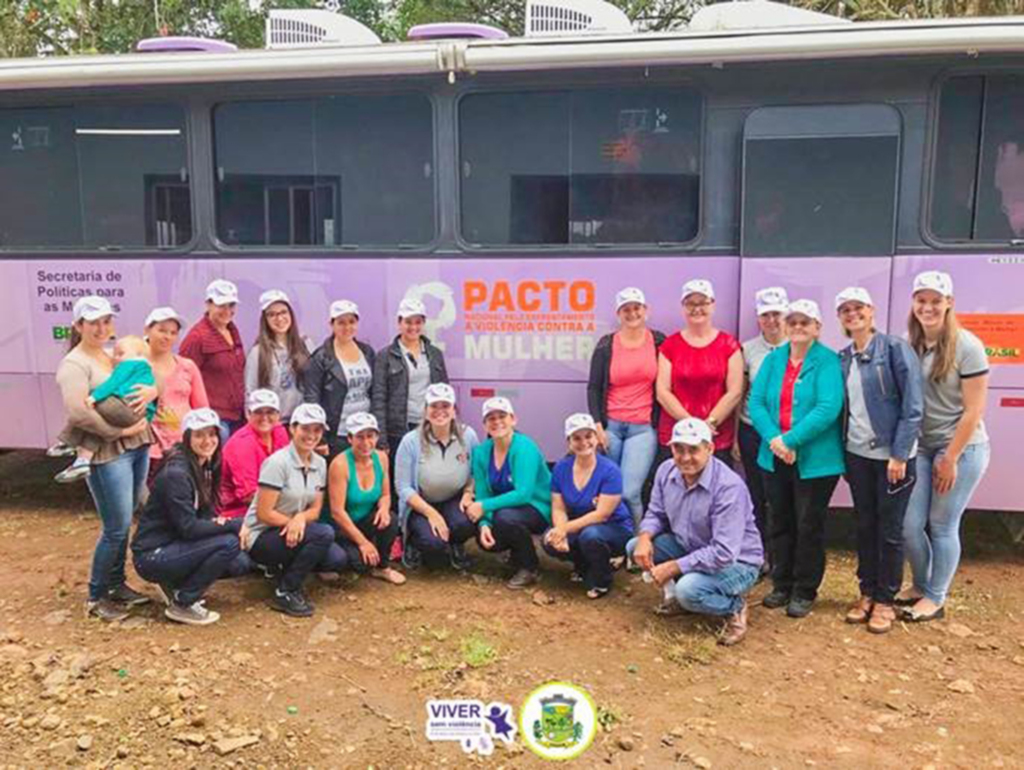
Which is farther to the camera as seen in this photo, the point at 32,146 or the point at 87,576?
the point at 32,146

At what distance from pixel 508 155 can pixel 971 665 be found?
3667 millimetres

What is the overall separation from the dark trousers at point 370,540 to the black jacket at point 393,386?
0.51 meters

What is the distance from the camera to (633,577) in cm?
517

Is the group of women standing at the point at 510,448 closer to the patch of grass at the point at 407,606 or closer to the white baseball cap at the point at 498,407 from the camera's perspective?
the white baseball cap at the point at 498,407

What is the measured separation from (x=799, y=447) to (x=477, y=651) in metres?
1.83

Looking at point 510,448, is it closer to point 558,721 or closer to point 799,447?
point 799,447

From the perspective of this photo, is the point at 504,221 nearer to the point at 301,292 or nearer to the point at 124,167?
the point at 301,292

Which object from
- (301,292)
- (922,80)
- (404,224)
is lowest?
(301,292)

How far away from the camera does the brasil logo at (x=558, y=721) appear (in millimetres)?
3488

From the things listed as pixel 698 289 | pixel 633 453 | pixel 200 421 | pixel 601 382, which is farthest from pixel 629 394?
pixel 200 421

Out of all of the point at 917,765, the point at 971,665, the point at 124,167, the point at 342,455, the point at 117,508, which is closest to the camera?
the point at 917,765

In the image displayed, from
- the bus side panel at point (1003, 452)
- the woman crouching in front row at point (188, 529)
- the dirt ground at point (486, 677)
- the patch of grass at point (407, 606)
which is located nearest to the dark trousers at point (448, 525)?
the dirt ground at point (486, 677)

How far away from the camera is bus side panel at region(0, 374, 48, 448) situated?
621 centimetres

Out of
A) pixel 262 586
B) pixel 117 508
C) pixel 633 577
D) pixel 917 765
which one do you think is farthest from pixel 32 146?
pixel 917 765
